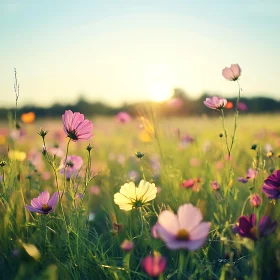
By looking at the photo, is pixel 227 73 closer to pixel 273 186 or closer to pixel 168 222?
pixel 273 186

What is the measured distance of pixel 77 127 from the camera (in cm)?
91

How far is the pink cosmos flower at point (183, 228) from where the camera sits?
587 millimetres

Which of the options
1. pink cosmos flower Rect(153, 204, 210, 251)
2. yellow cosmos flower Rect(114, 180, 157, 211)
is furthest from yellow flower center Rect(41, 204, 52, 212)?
pink cosmos flower Rect(153, 204, 210, 251)

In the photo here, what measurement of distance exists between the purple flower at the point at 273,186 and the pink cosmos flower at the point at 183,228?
308 millimetres

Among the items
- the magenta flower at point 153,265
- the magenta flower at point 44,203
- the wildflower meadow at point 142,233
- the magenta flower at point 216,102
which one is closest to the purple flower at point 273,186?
the wildflower meadow at point 142,233

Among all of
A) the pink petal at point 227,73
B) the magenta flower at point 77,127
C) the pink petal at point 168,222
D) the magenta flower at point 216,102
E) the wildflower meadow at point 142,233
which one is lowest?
the wildflower meadow at point 142,233

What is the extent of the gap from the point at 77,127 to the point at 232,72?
0.50 meters

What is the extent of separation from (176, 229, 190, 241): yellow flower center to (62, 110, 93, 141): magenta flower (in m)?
0.41

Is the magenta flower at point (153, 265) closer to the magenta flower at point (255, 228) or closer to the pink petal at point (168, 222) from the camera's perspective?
the pink petal at point (168, 222)

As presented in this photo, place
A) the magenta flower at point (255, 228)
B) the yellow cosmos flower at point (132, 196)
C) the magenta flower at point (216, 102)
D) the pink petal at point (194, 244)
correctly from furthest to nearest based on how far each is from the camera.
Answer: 1. the magenta flower at point (216, 102)
2. the yellow cosmos flower at point (132, 196)
3. the magenta flower at point (255, 228)
4. the pink petal at point (194, 244)

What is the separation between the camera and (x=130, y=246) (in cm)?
67

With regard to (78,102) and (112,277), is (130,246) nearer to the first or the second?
(112,277)

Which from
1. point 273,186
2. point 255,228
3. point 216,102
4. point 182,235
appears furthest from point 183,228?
point 216,102

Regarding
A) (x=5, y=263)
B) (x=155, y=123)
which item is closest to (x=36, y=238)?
(x=5, y=263)
